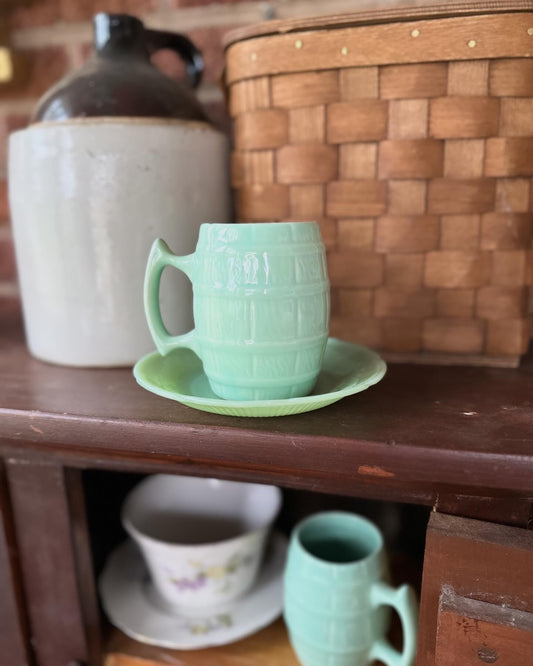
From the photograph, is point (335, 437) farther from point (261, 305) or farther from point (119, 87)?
point (119, 87)

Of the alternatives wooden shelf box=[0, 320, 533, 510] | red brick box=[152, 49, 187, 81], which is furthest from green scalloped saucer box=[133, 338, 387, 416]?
red brick box=[152, 49, 187, 81]

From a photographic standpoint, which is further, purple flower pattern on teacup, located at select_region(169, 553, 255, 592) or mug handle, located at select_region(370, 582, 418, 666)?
purple flower pattern on teacup, located at select_region(169, 553, 255, 592)

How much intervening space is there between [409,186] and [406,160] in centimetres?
2

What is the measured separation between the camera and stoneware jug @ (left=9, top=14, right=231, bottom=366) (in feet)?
1.76

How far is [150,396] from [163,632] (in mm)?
305

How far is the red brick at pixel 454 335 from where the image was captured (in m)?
0.56

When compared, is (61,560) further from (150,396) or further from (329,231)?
(329,231)

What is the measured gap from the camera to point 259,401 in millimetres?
406

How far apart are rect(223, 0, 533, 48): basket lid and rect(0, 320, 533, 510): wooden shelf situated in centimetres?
31

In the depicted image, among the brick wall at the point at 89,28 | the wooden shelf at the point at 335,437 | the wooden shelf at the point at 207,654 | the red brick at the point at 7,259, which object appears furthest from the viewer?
the red brick at the point at 7,259

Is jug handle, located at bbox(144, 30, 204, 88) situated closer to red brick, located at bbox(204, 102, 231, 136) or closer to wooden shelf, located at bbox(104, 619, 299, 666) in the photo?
red brick, located at bbox(204, 102, 231, 136)

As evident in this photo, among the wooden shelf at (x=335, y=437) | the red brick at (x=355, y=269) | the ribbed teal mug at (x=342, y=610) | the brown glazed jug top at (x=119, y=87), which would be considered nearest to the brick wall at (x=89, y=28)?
the brown glazed jug top at (x=119, y=87)

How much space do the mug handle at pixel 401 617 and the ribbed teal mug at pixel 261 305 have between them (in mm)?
225

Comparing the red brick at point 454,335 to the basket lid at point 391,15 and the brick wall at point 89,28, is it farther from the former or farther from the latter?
the brick wall at point 89,28
